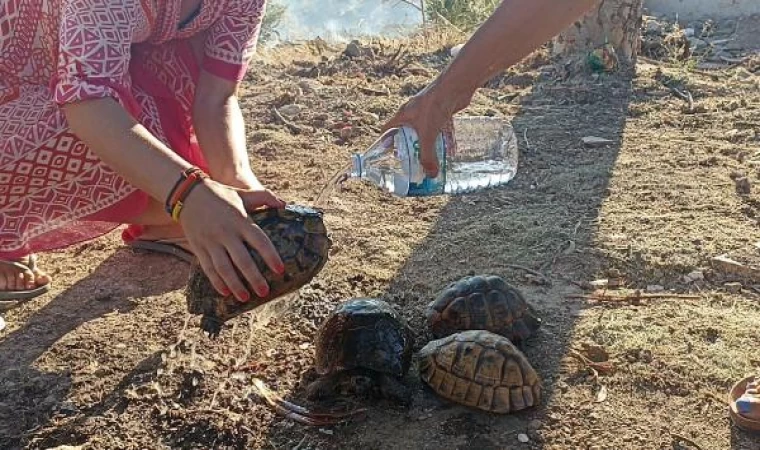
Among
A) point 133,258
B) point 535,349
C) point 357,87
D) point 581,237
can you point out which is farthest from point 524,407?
point 357,87

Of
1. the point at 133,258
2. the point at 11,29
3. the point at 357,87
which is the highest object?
the point at 11,29

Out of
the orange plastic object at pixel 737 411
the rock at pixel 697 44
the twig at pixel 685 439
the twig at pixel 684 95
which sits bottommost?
the twig at pixel 685 439

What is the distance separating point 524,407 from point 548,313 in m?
0.66

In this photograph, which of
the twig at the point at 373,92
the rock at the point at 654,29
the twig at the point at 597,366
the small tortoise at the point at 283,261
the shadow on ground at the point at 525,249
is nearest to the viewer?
the small tortoise at the point at 283,261

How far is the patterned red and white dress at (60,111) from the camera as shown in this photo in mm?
2715

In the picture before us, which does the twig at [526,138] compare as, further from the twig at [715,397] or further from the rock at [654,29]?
the rock at [654,29]

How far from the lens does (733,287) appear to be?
3137 mm

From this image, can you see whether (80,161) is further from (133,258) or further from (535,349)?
(535,349)

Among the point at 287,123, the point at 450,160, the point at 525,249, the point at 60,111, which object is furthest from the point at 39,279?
the point at 287,123

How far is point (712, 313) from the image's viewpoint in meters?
2.95

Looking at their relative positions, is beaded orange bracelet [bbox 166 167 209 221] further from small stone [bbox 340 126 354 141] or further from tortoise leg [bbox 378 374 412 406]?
small stone [bbox 340 126 354 141]

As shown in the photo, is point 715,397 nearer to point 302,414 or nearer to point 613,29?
point 302,414

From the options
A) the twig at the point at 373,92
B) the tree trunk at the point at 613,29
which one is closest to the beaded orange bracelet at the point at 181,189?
the twig at the point at 373,92

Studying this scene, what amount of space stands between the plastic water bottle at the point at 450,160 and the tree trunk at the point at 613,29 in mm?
1576
